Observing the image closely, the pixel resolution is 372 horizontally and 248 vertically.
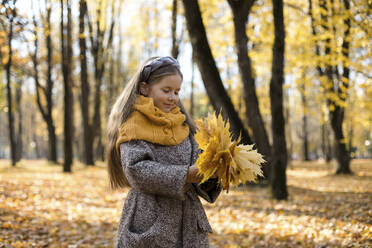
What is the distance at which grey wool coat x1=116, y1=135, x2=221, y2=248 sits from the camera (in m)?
1.68

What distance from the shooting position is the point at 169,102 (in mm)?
1990

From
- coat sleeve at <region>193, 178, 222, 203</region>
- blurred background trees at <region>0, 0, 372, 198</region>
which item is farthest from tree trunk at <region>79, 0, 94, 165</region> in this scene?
coat sleeve at <region>193, 178, 222, 203</region>

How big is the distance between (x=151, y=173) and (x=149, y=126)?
318mm

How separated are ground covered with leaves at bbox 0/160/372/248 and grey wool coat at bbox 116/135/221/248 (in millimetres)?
2022

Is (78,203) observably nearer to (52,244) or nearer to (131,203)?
(52,244)

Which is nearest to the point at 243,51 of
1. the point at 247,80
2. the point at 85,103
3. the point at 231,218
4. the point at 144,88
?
the point at 247,80

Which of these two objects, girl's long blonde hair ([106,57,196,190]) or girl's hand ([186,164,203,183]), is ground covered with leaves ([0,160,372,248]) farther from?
girl's hand ([186,164,203,183])

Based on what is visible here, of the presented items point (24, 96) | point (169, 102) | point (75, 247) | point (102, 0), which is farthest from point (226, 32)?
point (24, 96)

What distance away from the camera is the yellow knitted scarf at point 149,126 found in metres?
1.83

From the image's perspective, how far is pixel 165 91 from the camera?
1979 millimetres

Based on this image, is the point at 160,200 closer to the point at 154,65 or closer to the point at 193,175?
the point at 193,175

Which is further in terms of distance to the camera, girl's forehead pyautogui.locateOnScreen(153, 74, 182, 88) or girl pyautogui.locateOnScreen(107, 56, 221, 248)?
girl's forehead pyautogui.locateOnScreen(153, 74, 182, 88)

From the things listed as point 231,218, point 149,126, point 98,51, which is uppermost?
point 98,51

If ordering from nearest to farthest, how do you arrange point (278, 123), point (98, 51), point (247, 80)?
point (278, 123)
point (247, 80)
point (98, 51)
